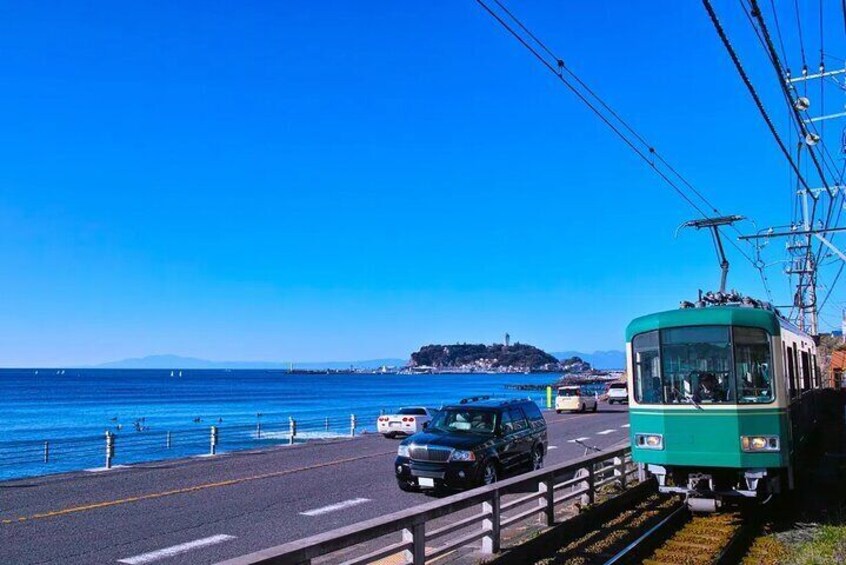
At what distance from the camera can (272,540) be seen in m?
10.3

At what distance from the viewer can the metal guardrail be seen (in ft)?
17.3

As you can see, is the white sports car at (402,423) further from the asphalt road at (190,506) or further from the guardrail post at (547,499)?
the guardrail post at (547,499)

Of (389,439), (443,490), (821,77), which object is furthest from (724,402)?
(389,439)

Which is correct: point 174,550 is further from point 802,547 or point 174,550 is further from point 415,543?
point 802,547

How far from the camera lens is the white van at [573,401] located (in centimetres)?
4306

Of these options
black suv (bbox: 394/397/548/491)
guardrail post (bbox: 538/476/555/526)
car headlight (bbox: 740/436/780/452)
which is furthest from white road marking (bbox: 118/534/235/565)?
car headlight (bbox: 740/436/780/452)

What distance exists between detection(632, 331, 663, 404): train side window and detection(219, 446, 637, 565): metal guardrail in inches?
56.6

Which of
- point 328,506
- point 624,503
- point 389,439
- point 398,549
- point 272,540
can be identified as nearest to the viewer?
point 398,549

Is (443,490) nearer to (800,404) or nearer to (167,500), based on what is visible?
(167,500)

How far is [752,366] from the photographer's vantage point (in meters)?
10.4

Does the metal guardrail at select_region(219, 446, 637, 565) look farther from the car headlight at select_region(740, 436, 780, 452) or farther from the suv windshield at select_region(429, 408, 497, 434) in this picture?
the car headlight at select_region(740, 436, 780, 452)

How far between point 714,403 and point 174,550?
8174mm

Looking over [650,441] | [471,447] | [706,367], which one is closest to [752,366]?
[706,367]

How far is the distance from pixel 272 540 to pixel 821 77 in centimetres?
1526
